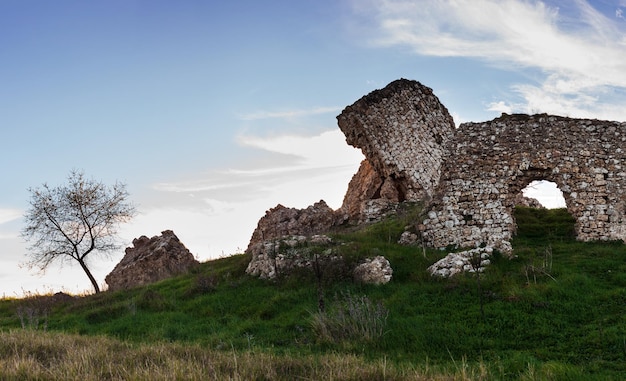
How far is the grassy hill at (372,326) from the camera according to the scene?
25.2 feet

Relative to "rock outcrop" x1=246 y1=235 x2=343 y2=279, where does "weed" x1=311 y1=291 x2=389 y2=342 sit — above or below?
below

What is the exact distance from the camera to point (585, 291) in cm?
1211

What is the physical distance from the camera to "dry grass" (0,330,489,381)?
6.98 m

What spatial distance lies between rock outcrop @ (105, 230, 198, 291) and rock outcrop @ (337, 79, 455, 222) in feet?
30.2

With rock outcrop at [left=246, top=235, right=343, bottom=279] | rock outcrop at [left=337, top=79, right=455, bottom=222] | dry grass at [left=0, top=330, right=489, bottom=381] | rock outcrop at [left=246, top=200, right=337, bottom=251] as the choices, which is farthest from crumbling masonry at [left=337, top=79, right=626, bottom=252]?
rock outcrop at [left=246, top=200, right=337, bottom=251]

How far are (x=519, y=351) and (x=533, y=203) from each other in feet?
70.5

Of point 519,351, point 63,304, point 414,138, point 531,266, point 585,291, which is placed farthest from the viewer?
point 414,138

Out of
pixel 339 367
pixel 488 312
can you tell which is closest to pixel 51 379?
pixel 339 367

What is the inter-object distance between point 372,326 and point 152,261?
1923cm

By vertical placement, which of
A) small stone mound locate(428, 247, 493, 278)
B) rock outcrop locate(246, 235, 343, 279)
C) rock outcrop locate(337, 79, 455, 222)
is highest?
rock outcrop locate(337, 79, 455, 222)

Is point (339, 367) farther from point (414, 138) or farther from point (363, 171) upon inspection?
point (363, 171)

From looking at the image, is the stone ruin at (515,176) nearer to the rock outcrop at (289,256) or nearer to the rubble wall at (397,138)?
the rock outcrop at (289,256)

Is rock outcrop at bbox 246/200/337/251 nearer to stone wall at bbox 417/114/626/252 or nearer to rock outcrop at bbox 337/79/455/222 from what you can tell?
rock outcrop at bbox 337/79/455/222

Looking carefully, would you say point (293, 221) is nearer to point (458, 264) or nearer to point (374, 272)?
point (374, 272)
